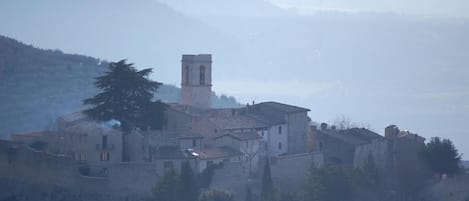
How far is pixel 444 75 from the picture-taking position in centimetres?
9231

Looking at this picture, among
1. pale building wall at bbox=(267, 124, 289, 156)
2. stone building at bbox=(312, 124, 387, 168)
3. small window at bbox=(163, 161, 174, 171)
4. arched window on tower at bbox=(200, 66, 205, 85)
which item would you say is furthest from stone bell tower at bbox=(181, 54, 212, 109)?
small window at bbox=(163, 161, 174, 171)

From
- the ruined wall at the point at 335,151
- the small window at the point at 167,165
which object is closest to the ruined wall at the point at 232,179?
the small window at the point at 167,165

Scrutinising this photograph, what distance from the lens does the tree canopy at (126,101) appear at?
54.5 m

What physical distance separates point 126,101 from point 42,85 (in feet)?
83.9

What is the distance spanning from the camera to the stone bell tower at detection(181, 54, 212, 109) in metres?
59.3

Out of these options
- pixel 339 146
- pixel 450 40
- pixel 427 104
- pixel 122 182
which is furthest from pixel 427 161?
pixel 450 40

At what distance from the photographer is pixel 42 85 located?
79.9 metres

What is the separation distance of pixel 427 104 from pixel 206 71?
26.1 meters

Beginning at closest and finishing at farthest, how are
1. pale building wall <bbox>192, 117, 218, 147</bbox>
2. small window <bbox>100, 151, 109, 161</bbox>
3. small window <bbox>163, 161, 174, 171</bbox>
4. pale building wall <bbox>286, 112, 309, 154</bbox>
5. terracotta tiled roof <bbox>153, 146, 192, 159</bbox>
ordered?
small window <bbox>163, 161, 174, 171</bbox>, terracotta tiled roof <bbox>153, 146, 192, 159</bbox>, small window <bbox>100, 151, 109, 161</bbox>, pale building wall <bbox>192, 117, 218, 147</bbox>, pale building wall <bbox>286, 112, 309, 154</bbox>

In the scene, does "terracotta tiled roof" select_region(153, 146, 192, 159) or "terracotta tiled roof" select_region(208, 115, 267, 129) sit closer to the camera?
"terracotta tiled roof" select_region(153, 146, 192, 159)

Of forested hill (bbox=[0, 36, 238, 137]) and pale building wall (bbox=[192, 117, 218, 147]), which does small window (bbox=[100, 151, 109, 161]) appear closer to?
pale building wall (bbox=[192, 117, 218, 147])

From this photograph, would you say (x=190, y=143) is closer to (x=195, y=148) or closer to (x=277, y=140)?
(x=195, y=148)

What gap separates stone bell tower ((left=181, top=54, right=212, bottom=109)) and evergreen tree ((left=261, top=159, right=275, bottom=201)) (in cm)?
571

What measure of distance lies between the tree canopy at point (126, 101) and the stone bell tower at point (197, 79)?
413 cm
